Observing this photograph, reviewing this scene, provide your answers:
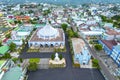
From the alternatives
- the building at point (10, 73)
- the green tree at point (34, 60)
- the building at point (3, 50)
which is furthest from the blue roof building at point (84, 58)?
the building at point (3, 50)

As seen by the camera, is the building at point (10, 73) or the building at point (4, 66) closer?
the building at point (10, 73)

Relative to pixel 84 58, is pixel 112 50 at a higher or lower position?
higher

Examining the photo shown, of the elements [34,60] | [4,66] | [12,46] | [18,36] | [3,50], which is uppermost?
[18,36]

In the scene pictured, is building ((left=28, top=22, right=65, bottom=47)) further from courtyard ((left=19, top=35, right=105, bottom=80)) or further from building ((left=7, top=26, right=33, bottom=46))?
courtyard ((left=19, top=35, right=105, bottom=80))

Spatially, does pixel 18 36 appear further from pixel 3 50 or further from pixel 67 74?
pixel 67 74

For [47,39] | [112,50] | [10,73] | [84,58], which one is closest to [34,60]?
[10,73]

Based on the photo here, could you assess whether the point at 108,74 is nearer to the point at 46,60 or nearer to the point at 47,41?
the point at 46,60

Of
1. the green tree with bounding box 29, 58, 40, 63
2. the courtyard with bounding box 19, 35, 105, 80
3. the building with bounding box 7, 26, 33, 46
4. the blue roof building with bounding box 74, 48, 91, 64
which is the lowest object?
the courtyard with bounding box 19, 35, 105, 80

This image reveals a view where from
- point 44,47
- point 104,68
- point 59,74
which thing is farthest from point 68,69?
point 44,47

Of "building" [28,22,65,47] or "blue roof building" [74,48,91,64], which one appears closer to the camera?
"blue roof building" [74,48,91,64]

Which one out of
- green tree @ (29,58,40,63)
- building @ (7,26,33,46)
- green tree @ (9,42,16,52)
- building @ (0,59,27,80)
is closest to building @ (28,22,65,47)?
building @ (7,26,33,46)

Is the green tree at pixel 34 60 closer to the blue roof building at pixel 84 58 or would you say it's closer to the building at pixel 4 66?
the building at pixel 4 66
